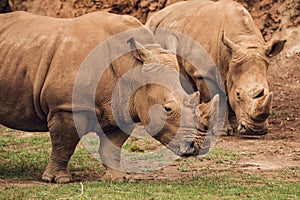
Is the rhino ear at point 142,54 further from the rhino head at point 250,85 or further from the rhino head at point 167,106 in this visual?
the rhino head at point 250,85

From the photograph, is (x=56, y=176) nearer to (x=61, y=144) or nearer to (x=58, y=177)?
(x=58, y=177)

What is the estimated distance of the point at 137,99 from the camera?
340 inches

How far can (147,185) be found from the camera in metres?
8.55

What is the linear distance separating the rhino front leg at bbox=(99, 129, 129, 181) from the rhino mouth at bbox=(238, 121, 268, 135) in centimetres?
273

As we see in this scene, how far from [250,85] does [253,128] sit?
665 millimetres

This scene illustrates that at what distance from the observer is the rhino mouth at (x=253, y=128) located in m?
11.3

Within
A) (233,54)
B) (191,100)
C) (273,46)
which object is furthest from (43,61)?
(273,46)

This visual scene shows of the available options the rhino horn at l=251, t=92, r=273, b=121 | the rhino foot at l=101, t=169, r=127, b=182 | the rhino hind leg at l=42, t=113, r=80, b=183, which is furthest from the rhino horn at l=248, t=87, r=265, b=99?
the rhino hind leg at l=42, t=113, r=80, b=183

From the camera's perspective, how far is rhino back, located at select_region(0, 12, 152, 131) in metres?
8.60

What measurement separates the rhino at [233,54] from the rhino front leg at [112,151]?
1.85 meters

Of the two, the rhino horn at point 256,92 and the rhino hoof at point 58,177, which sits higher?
the rhino hoof at point 58,177

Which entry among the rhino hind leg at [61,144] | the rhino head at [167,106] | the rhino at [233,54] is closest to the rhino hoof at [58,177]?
the rhino hind leg at [61,144]

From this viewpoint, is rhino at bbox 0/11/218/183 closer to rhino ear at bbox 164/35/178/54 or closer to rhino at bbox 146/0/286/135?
rhino ear at bbox 164/35/178/54

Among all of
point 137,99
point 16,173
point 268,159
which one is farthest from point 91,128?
point 268,159
